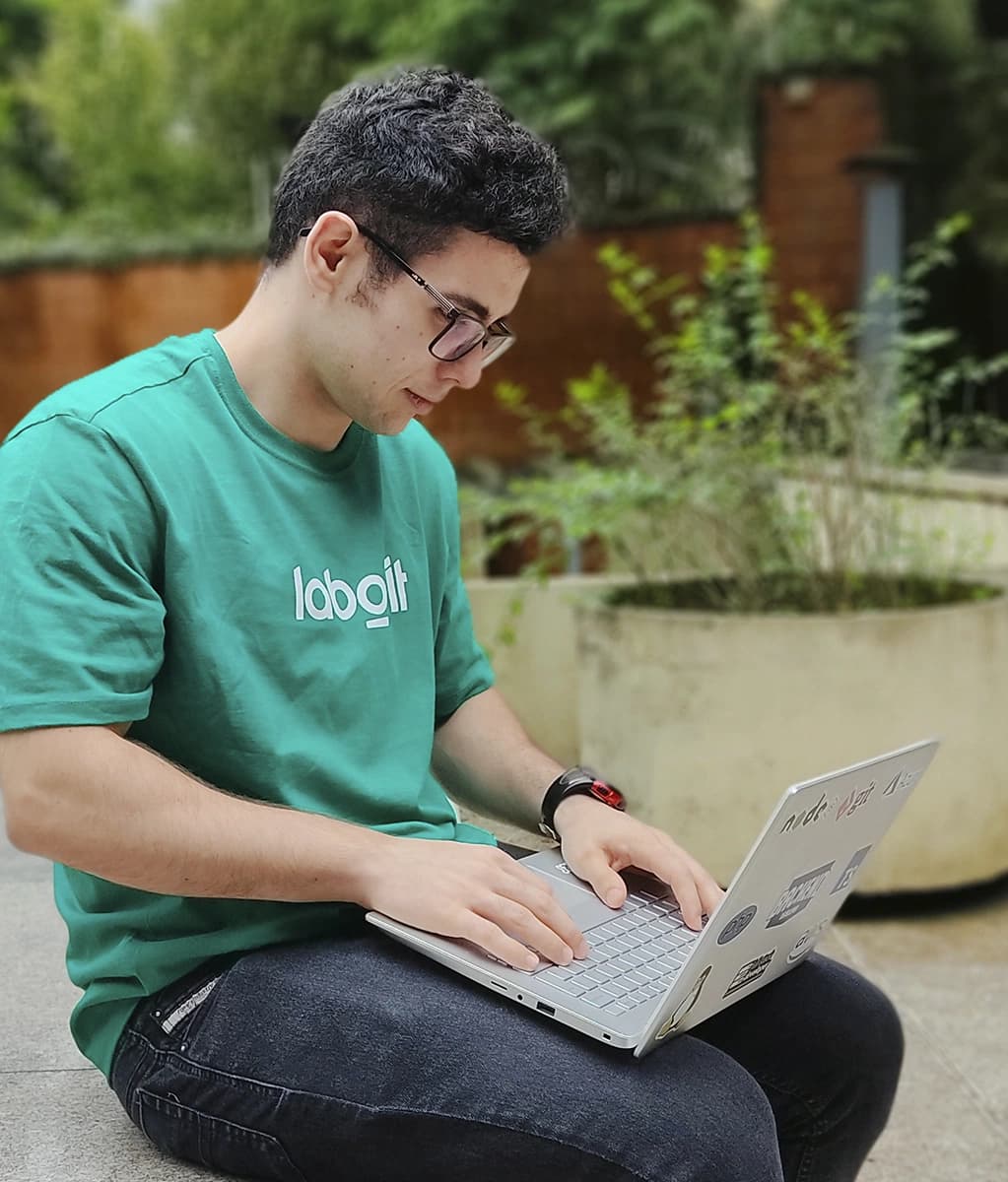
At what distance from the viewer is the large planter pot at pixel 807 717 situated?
387 centimetres

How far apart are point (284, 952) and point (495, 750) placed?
45 cm

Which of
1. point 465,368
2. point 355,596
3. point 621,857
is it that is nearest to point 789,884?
point 621,857

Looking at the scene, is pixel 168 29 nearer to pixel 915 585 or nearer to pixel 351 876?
pixel 915 585

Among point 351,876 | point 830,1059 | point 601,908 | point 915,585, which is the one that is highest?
point 351,876

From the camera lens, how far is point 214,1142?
1412 millimetres

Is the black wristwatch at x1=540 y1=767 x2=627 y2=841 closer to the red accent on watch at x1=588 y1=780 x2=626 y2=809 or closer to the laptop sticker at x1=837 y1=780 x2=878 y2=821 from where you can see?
the red accent on watch at x1=588 y1=780 x2=626 y2=809

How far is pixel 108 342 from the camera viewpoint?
624 inches

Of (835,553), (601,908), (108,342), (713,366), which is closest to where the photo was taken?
(601,908)

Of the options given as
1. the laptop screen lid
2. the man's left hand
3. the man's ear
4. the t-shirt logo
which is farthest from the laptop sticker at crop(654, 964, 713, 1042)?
the man's ear

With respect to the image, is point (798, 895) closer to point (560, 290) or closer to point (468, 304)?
point (468, 304)

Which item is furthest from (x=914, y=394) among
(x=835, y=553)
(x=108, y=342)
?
(x=108, y=342)

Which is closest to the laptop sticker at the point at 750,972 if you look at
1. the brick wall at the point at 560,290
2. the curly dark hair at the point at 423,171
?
the curly dark hair at the point at 423,171

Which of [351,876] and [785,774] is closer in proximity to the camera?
[351,876]

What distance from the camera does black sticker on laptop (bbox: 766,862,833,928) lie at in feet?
4.74
